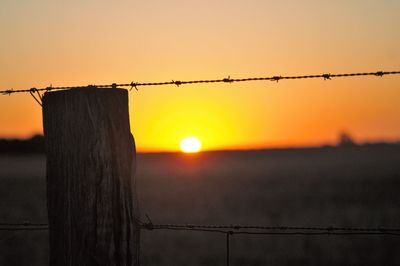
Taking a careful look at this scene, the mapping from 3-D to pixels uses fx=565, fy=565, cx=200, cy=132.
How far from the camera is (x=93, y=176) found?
269cm

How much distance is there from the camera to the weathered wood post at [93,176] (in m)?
2.69

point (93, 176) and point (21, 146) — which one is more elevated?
point (21, 146)

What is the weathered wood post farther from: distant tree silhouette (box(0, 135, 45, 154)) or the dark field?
distant tree silhouette (box(0, 135, 45, 154))

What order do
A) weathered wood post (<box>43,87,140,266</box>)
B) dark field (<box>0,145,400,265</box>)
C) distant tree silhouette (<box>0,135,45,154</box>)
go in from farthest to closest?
distant tree silhouette (<box>0,135,45,154</box>)
dark field (<box>0,145,400,265</box>)
weathered wood post (<box>43,87,140,266</box>)

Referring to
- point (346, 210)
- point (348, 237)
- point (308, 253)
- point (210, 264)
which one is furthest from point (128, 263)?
point (346, 210)

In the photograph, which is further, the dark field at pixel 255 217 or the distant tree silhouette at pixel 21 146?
the distant tree silhouette at pixel 21 146

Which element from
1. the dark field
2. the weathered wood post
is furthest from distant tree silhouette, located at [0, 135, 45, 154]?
the weathered wood post

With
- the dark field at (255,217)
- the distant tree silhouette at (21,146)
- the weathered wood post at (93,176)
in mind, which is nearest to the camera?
the weathered wood post at (93,176)

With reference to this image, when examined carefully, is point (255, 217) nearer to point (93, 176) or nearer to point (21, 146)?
point (93, 176)

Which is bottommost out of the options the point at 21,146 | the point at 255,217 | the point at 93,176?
the point at 93,176

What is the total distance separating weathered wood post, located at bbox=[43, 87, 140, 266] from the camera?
269cm

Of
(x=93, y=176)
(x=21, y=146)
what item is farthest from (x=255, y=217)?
(x=21, y=146)

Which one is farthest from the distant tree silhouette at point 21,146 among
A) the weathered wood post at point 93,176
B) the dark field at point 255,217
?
the weathered wood post at point 93,176

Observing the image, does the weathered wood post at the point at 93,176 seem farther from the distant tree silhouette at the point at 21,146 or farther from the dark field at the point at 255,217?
the distant tree silhouette at the point at 21,146
